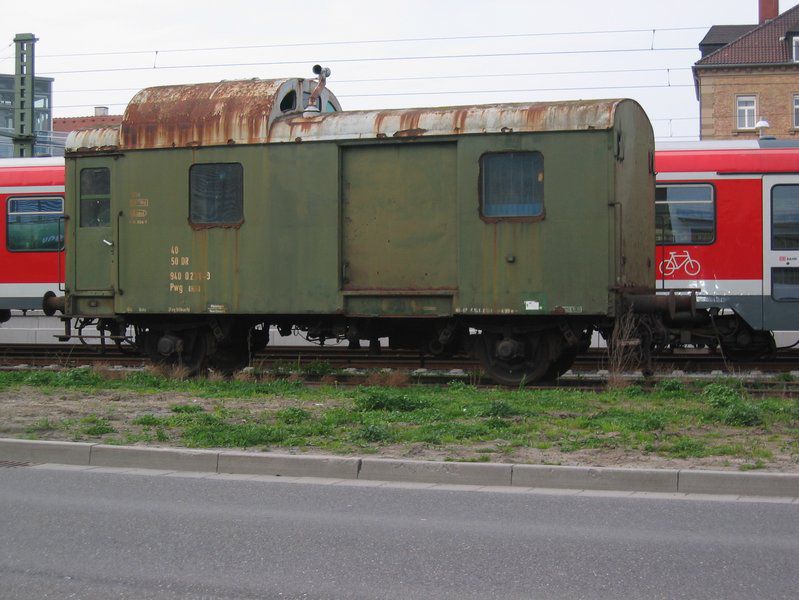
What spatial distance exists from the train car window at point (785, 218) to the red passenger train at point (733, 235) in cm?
1

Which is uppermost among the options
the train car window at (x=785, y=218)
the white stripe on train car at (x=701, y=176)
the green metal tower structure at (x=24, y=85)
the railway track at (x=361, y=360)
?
the green metal tower structure at (x=24, y=85)

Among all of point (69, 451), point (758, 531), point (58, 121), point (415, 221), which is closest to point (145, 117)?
point (415, 221)

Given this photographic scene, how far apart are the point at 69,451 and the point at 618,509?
470 cm

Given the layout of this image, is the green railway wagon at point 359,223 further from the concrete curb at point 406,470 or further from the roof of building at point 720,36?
the roof of building at point 720,36

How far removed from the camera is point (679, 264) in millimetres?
16219

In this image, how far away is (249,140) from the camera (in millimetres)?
13508

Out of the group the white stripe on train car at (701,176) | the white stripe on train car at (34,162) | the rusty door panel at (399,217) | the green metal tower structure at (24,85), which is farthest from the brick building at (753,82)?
the rusty door panel at (399,217)

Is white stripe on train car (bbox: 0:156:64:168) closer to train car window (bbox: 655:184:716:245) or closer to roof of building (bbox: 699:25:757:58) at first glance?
train car window (bbox: 655:184:716:245)

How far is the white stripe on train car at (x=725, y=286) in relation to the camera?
51.9 feet

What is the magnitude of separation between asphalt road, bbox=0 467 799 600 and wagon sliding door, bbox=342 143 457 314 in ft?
18.2

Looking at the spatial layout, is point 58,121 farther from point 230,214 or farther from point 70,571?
point 70,571

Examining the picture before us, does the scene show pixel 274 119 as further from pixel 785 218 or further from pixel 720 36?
pixel 720 36

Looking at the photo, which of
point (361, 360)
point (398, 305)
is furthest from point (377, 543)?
point (361, 360)

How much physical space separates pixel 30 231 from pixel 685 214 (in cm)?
1183
